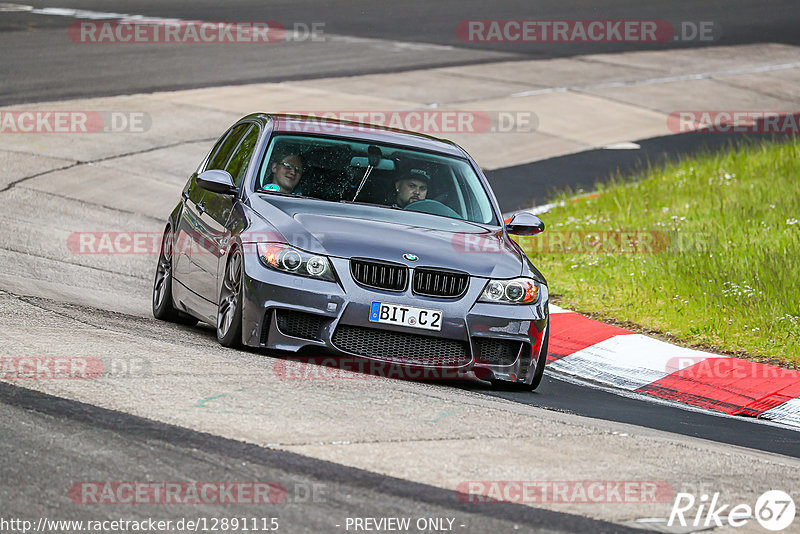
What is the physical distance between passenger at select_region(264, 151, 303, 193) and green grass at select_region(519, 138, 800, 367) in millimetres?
3595

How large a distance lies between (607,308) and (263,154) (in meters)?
3.87

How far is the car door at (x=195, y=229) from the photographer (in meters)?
8.82

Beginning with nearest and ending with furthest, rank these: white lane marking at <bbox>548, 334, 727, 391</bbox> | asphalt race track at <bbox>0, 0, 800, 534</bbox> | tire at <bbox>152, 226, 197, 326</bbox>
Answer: asphalt race track at <bbox>0, 0, 800, 534</bbox> → white lane marking at <bbox>548, 334, 727, 391</bbox> → tire at <bbox>152, 226, 197, 326</bbox>

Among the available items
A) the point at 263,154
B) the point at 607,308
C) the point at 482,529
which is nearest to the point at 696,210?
the point at 607,308

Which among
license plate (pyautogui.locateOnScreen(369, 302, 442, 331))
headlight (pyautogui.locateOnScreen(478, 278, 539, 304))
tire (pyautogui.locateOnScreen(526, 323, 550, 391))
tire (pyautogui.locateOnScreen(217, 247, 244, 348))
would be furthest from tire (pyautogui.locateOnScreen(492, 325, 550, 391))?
tire (pyautogui.locateOnScreen(217, 247, 244, 348))

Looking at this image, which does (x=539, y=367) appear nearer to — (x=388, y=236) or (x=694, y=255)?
(x=388, y=236)

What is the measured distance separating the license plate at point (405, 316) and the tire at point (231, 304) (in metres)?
0.87

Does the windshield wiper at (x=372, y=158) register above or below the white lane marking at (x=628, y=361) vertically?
above

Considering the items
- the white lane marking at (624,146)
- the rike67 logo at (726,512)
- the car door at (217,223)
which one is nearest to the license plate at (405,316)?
the car door at (217,223)

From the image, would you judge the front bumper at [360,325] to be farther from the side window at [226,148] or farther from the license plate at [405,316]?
the side window at [226,148]

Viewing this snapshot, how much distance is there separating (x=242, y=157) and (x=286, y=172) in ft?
1.93

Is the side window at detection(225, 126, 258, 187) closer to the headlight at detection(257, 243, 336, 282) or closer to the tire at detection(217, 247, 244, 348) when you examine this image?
the tire at detection(217, 247, 244, 348)

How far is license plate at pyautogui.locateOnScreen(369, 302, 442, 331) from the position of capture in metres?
7.52

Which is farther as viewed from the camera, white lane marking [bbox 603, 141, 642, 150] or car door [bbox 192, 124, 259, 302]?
white lane marking [bbox 603, 141, 642, 150]
